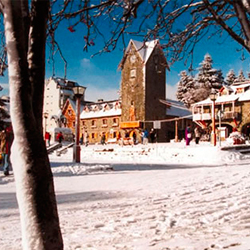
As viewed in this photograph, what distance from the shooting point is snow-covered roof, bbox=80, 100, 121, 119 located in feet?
166

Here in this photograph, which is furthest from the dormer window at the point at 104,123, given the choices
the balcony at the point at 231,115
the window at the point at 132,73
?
the balcony at the point at 231,115

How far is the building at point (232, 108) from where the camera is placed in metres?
38.1

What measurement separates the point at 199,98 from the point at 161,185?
44.0 m

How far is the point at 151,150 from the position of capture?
21.0m

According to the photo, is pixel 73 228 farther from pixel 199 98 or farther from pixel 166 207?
pixel 199 98

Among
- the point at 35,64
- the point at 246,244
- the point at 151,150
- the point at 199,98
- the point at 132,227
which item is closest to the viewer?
the point at 35,64

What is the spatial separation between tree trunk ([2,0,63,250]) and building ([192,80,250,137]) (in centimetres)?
3719

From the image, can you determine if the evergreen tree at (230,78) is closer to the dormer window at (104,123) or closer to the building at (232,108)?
the building at (232,108)

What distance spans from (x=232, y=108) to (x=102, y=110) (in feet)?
74.0

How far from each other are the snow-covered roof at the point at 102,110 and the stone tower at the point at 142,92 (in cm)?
412

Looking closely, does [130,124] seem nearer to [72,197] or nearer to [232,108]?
[232,108]

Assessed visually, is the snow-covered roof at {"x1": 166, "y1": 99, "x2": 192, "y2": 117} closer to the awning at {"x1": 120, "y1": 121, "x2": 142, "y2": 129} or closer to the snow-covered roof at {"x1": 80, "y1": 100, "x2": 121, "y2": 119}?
the awning at {"x1": 120, "y1": 121, "x2": 142, "y2": 129}

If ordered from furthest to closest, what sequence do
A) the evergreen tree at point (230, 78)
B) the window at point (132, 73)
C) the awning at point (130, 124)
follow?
the evergreen tree at point (230, 78) → the window at point (132, 73) → the awning at point (130, 124)

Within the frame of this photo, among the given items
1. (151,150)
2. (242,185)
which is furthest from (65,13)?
(151,150)
